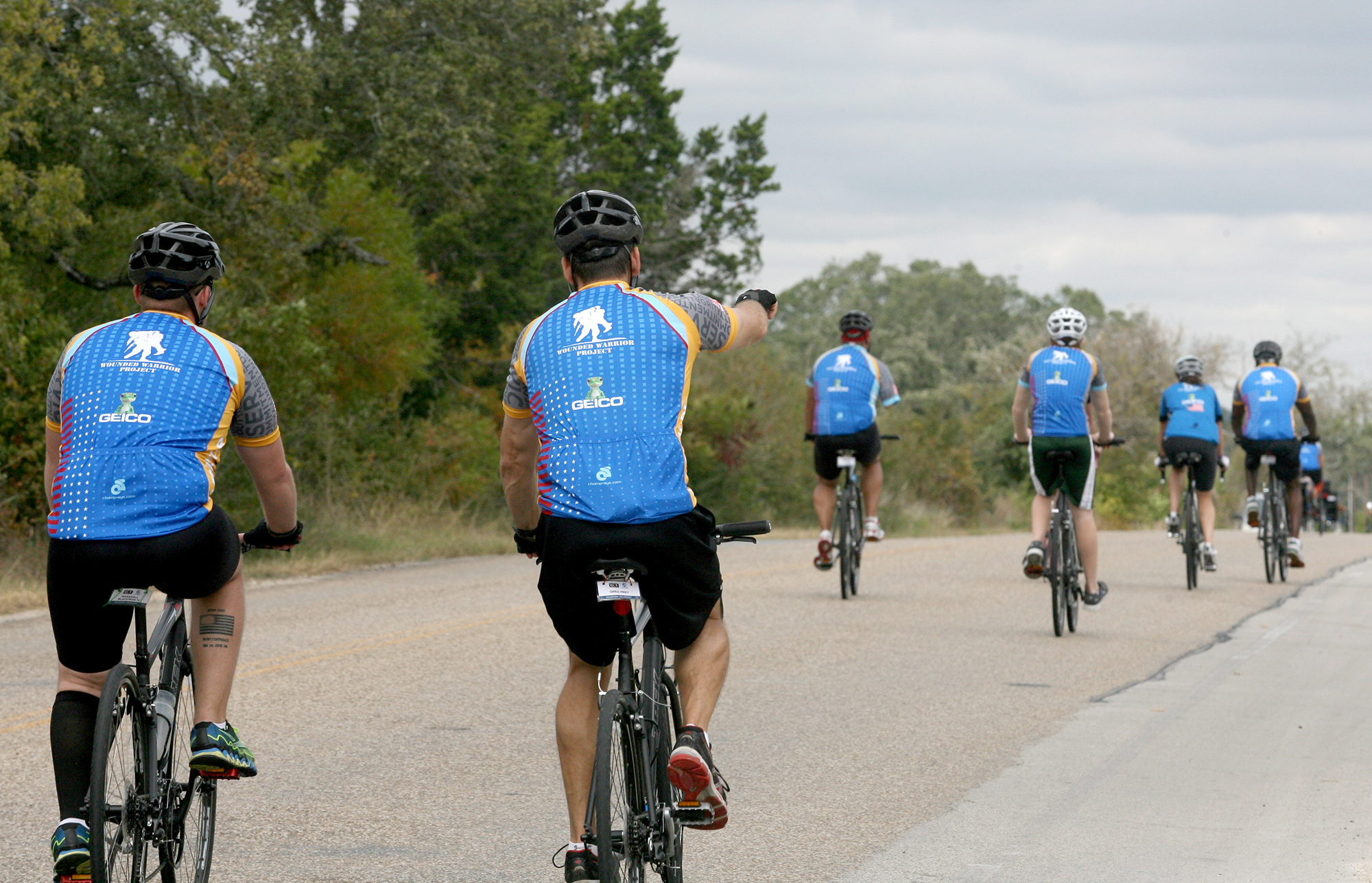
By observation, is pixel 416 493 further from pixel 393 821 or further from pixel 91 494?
pixel 91 494

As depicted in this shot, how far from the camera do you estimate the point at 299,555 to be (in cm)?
1872

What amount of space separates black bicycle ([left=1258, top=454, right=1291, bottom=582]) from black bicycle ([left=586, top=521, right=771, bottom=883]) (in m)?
13.8

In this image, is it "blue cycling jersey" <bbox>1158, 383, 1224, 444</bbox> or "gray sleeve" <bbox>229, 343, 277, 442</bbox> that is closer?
"gray sleeve" <bbox>229, 343, 277, 442</bbox>

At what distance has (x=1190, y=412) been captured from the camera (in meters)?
17.0

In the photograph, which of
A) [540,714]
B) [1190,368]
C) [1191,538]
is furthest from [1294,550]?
[540,714]

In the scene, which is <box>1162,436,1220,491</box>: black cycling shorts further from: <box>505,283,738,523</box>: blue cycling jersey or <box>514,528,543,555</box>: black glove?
<box>505,283,738,523</box>: blue cycling jersey

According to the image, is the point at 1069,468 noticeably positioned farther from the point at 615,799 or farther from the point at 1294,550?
the point at 615,799

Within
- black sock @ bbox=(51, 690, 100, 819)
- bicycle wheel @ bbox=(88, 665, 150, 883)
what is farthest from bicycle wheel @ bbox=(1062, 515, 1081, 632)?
black sock @ bbox=(51, 690, 100, 819)

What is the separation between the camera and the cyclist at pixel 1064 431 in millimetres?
12305

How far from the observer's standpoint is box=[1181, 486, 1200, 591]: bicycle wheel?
16219mm

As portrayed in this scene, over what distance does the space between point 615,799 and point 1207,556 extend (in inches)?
510

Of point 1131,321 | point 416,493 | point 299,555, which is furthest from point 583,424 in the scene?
point 1131,321

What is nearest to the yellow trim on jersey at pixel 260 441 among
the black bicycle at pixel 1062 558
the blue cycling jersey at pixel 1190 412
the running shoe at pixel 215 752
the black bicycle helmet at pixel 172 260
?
the black bicycle helmet at pixel 172 260

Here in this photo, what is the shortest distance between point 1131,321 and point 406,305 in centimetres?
4373
